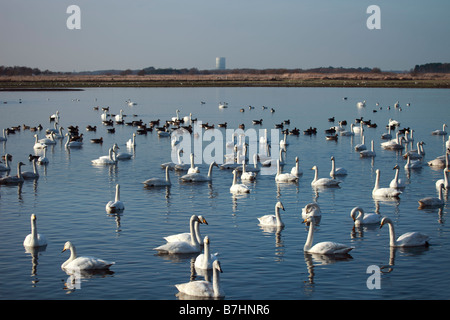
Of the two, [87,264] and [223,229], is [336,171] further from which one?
[87,264]

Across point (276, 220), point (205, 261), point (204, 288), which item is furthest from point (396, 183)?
point (204, 288)

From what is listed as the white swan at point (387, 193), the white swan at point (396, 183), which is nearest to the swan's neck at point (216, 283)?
the white swan at point (387, 193)

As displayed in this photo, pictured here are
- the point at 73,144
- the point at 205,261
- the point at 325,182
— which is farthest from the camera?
the point at 73,144

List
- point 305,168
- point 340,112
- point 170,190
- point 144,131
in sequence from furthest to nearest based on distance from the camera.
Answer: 1. point 340,112
2. point 144,131
3. point 305,168
4. point 170,190

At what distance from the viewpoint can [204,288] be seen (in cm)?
1378

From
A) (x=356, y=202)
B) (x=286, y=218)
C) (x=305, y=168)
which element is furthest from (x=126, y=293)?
(x=305, y=168)

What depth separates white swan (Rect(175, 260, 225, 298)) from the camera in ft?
44.3

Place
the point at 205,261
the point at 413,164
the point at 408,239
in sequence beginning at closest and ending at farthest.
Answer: the point at 205,261, the point at 408,239, the point at 413,164

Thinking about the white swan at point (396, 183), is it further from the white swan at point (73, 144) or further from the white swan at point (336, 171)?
the white swan at point (73, 144)

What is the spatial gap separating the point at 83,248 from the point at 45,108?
58.6m

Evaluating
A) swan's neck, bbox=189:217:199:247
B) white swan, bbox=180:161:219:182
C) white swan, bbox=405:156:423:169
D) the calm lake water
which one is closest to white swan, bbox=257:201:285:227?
the calm lake water

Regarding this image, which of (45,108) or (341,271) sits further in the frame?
(45,108)

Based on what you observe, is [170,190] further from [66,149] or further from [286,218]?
[66,149]

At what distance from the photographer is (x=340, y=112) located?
6738 centimetres
